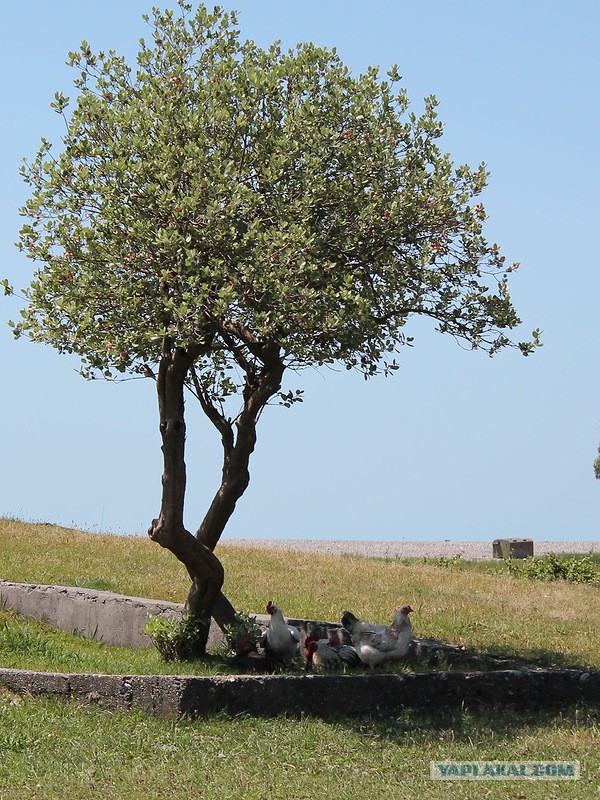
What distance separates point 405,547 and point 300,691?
2228cm

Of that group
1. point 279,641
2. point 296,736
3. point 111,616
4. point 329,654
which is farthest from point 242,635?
point 111,616

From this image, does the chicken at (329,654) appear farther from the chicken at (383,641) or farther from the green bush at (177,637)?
the green bush at (177,637)

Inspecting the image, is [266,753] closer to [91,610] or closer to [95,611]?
[95,611]

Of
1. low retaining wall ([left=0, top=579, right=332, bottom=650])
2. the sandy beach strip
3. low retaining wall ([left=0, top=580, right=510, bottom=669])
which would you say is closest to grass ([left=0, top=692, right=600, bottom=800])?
low retaining wall ([left=0, top=580, right=510, bottom=669])

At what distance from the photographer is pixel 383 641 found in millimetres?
14039

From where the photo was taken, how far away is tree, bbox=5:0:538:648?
12.8m

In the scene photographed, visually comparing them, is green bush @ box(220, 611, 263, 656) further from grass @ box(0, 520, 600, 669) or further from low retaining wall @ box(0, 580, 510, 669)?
grass @ box(0, 520, 600, 669)

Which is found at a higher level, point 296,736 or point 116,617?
point 116,617

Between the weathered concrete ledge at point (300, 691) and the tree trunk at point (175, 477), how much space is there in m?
2.23

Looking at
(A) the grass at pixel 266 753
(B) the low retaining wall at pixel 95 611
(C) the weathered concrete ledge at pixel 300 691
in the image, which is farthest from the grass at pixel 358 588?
(A) the grass at pixel 266 753

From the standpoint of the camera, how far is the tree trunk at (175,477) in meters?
14.0

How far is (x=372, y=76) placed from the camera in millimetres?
14273

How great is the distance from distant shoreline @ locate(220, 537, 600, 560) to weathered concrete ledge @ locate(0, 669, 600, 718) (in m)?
16.7

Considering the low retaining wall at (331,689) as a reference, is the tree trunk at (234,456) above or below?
above
